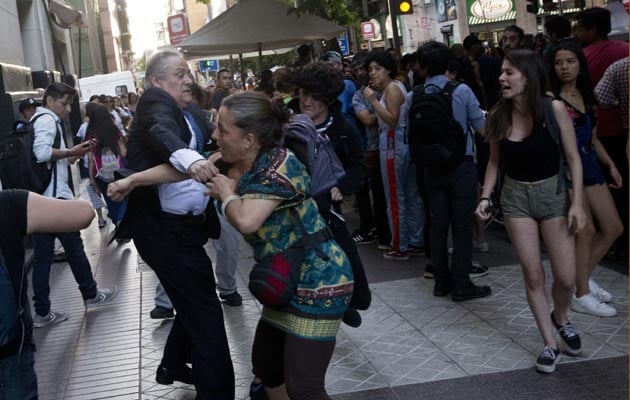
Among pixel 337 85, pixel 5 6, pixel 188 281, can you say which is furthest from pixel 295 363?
pixel 5 6

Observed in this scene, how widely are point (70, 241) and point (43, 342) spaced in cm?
98

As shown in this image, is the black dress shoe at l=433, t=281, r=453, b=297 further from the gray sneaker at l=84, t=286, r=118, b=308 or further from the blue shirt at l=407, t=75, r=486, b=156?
the gray sneaker at l=84, t=286, r=118, b=308

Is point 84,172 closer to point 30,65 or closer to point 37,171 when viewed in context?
point 30,65

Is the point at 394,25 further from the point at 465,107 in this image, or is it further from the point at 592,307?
the point at 592,307

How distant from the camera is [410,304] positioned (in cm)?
718

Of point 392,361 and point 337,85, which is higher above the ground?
point 337,85

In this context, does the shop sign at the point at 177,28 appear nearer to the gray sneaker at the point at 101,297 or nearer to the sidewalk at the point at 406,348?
the gray sneaker at the point at 101,297

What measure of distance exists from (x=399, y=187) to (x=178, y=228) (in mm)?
4219

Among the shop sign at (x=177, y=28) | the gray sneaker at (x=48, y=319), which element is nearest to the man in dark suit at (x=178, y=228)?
the gray sneaker at (x=48, y=319)

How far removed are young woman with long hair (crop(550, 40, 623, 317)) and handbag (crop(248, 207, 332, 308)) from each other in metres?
2.97

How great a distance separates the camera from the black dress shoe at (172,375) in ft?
18.2

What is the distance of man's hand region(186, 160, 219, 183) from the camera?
4.00 m

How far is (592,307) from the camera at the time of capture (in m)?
6.32

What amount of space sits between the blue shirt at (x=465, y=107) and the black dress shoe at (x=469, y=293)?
107 centimetres
